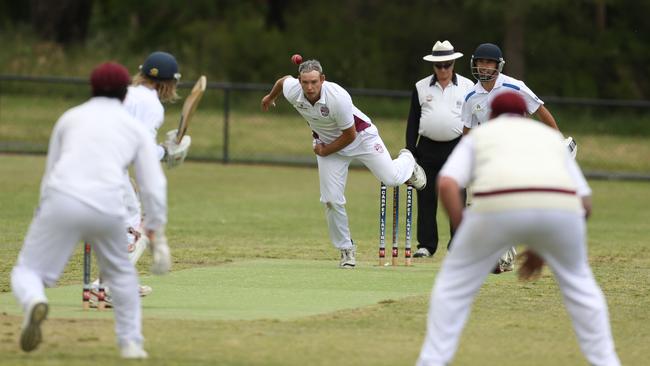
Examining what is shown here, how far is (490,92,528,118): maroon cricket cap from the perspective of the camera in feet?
24.6

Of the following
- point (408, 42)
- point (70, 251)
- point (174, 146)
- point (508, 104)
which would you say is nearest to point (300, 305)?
point (174, 146)

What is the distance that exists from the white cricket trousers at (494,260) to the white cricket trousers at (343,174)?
5.32 m

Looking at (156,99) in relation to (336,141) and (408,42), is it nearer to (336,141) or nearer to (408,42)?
(336,141)

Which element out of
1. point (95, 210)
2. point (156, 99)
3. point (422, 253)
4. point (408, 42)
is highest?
point (408, 42)

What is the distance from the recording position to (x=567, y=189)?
7.17 meters

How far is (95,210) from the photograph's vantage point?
24.9 ft

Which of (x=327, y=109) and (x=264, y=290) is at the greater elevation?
(x=327, y=109)

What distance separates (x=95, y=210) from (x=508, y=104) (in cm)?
239

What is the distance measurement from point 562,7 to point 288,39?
7872mm

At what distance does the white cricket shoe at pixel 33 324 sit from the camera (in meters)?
7.57

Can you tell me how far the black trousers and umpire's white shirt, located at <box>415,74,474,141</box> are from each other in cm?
11

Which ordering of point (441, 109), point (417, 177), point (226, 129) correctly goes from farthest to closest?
1. point (226, 129)
2. point (441, 109)
3. point (417, 177)

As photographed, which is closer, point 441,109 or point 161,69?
point 161,69

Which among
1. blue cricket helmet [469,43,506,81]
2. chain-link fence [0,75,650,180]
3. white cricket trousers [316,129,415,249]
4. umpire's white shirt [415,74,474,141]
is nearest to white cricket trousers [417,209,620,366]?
blue cricket helmet [469,43,506,81]
